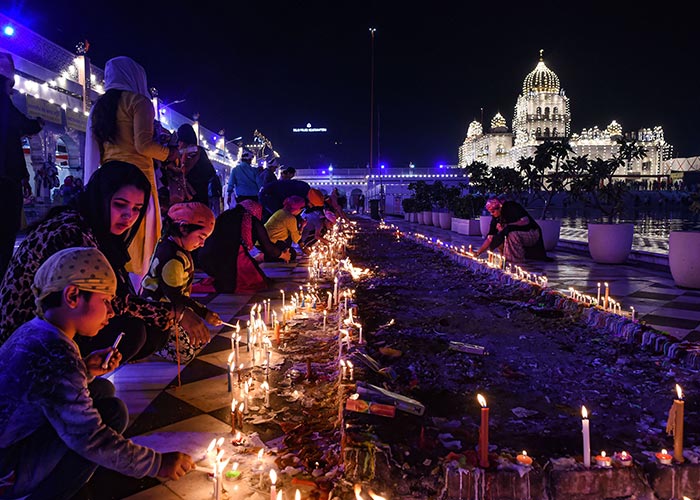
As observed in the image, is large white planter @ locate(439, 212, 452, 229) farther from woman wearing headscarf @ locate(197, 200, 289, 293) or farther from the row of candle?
the row of candle

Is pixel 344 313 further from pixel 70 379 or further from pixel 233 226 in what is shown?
pixel 70 379

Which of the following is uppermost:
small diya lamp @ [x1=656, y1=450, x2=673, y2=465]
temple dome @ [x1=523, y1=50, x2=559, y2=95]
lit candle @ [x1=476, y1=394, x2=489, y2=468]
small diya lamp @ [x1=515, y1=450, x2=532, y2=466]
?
temple dome @ [x1=523, y1=50, x2=559, y2=95]

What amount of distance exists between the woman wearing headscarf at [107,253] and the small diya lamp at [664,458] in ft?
7.27

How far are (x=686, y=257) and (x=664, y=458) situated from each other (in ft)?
18.7

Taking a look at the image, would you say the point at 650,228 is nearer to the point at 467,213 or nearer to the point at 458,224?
the point at 467,213

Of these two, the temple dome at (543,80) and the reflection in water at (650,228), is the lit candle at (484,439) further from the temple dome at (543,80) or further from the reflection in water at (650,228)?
the temple dome at (543,80)

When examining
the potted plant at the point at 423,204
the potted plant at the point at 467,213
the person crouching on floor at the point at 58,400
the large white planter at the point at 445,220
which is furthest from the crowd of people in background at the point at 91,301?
the potted plant at the point at 423,204

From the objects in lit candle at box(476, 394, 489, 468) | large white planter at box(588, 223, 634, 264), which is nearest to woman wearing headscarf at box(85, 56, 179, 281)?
lit candle at box(476, 394, 489, 468)

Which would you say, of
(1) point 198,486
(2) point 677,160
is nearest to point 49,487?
(1) point 198,486

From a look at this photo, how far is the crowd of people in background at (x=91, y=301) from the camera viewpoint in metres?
1.57

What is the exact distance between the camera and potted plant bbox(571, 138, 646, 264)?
9.65 meters

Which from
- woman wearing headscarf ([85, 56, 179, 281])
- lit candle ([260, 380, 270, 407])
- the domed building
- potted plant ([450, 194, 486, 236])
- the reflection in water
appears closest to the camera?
lit candle ([260, 380, 270, 407])

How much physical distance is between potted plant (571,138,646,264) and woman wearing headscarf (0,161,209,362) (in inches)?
345

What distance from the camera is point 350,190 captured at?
6906 centimetres
